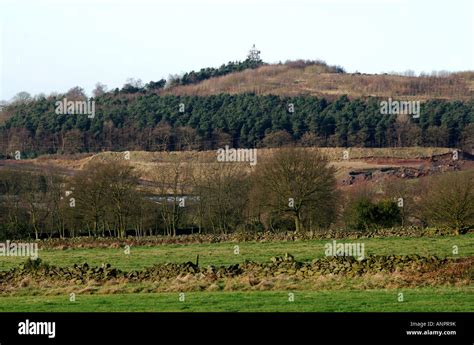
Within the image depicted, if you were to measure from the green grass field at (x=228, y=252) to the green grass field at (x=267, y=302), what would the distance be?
27.5 ft

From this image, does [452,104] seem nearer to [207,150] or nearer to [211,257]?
[207,150]

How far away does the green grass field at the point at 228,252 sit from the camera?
34.3 m

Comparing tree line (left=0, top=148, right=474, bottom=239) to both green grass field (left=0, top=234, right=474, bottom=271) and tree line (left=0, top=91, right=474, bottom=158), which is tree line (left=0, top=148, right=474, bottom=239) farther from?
tree line (left=0, top=91, right=474, bottom=158)

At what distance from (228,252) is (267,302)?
55.3 ft

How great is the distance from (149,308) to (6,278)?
1016 centimetres

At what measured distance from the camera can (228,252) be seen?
38406 millimetres

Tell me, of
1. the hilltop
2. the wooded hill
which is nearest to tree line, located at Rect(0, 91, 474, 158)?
the wooded hill

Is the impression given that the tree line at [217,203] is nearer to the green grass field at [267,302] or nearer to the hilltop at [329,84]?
the green grass field at [267,302]

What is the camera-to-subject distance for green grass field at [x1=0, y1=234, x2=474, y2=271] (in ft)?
113

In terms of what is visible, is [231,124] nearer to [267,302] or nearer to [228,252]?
[228,252]

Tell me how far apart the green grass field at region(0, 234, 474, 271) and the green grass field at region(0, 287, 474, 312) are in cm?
837

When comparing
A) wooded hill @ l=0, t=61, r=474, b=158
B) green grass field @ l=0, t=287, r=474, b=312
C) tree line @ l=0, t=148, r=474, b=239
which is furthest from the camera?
wooded hill @ l=0, t=61, r=474, b=158

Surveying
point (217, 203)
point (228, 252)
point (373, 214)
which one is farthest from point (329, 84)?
point (228, 252)

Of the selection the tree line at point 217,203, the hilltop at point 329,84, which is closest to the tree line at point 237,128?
the hilltop at point 329,84
